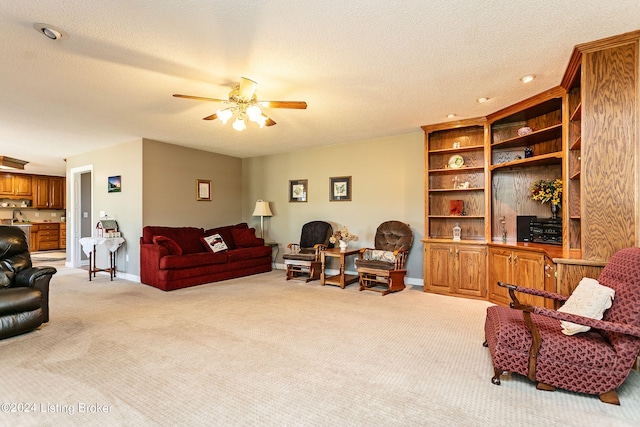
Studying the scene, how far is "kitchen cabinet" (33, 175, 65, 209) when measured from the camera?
991 centimetres

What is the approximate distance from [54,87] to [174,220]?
3.15 metres

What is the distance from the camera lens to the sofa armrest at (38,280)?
127 inches

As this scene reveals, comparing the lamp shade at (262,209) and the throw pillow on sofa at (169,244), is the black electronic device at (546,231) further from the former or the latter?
the throw pillow on sofa at (169,244)

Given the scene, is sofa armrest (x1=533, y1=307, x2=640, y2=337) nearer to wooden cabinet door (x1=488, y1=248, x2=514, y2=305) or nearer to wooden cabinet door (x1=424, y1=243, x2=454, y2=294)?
wooden cabinet door (x1=488, y1=248, x2=514, y2=305)

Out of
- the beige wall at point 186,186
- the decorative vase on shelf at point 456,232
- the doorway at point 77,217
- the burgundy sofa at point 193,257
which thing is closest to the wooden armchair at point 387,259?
the decorative vase on shelf at point 456,232

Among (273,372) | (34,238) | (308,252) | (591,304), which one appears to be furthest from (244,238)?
(34,238)

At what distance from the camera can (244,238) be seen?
6484 mm

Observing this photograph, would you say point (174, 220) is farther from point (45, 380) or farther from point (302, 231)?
point (45, 380)

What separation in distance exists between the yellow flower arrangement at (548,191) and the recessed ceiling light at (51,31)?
16.7 feet

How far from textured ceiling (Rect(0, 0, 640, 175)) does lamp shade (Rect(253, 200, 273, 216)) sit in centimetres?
256

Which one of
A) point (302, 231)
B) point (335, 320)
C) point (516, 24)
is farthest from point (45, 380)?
point (302, 231)

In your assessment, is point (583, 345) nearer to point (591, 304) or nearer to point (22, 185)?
Result: point (591, 304)

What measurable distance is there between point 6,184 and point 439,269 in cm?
1186

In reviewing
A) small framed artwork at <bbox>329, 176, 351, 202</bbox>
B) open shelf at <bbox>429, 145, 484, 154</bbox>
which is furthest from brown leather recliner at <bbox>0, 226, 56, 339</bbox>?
open shelf at <bbox>429, 145, 484, 154</bbox>
